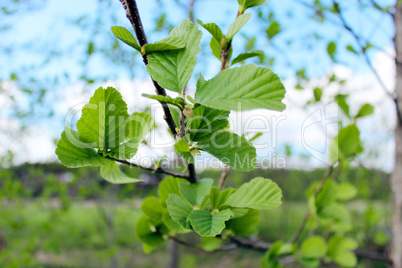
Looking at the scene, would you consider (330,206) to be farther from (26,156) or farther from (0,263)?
(26,156)

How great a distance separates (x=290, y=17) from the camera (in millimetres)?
1946

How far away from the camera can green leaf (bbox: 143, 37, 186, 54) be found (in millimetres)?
255

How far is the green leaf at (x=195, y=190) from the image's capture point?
33 cm

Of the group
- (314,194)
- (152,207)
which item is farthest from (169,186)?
(314,194)

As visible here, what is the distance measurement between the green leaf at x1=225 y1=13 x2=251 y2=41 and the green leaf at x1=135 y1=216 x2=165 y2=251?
283 millimetres

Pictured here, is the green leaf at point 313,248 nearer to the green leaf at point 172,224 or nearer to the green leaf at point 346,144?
the green leaf at point 346,144

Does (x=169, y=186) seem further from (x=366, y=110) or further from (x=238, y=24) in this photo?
(x=366, y=110)

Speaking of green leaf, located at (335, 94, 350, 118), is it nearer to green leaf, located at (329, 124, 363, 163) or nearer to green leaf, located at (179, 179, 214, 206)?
green leaf, located at (329, 124, 363, 163)

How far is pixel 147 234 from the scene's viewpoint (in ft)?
1.42

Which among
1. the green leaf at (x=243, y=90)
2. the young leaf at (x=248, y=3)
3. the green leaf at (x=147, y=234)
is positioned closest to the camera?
the green leaf at (x=243, y=90)

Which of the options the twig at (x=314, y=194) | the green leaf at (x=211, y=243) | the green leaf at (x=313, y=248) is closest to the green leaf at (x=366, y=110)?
the twig at (x=314, y=194)

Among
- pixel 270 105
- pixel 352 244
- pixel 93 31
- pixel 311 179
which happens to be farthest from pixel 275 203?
pixel 311 179

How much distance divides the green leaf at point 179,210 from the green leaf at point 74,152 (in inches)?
2.9

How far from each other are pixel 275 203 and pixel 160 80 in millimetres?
159
